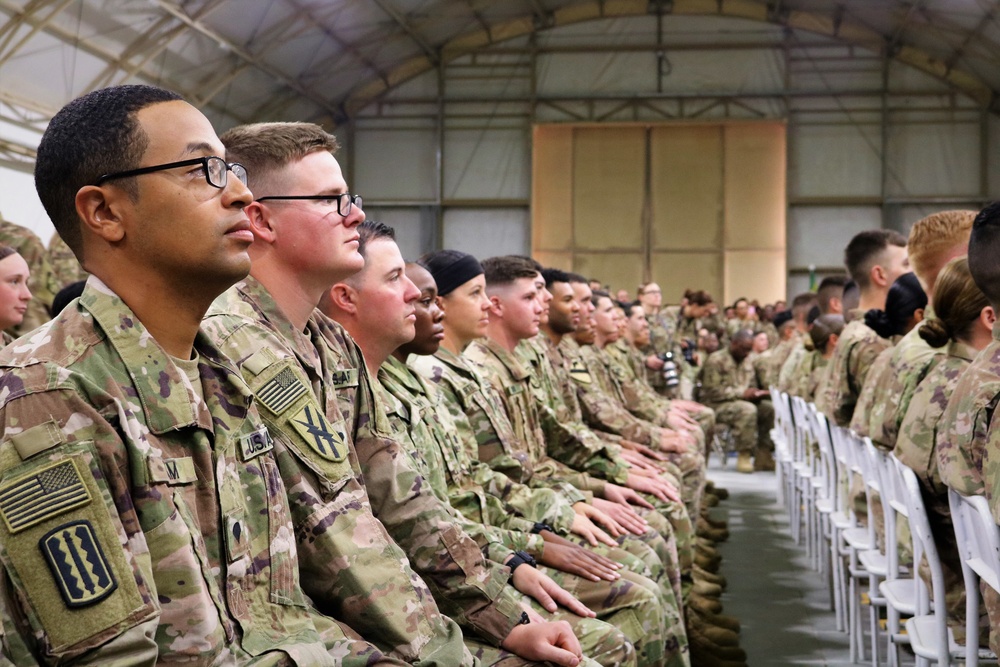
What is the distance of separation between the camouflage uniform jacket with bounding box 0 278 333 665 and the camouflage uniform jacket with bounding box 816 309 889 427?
11.8ft

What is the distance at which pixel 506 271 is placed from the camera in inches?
174

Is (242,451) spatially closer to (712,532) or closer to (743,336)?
(712,532)

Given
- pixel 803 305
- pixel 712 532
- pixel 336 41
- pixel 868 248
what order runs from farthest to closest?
pixel 336 41 < pixel 803 305 < pixel 712 532 < pixel 868 248

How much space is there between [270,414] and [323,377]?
259mm

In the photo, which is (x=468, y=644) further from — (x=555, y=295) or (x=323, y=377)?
(x=555, y=295)

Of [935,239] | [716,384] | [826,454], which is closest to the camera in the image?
[935,239]

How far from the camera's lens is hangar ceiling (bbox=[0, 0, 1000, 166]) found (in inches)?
424

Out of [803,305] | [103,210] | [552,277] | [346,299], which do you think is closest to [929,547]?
[346,299]

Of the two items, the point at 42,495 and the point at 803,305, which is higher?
the point at 803,305

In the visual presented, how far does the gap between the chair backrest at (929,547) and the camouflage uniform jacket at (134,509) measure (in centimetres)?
169

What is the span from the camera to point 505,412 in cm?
387

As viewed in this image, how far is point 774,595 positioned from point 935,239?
223 cm

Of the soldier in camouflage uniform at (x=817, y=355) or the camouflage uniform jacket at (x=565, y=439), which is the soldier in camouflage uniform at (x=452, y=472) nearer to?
the camouflage uniform jacket at (x=565, y=439)

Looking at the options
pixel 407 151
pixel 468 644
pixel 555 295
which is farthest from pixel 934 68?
pixel 468 644
